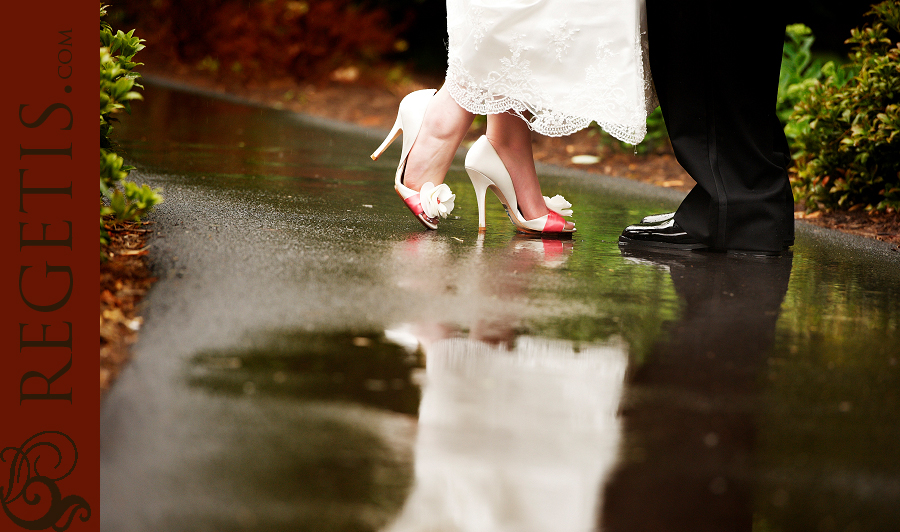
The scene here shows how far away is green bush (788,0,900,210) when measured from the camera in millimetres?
4234

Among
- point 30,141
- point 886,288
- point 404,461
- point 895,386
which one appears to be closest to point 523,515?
point 404,461

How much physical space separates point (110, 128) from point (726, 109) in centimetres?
217

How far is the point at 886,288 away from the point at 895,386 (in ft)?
3.59

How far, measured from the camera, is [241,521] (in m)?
1.27

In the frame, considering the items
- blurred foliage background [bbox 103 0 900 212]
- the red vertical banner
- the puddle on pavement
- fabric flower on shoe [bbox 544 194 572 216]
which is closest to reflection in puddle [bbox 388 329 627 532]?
the puddle on pavement

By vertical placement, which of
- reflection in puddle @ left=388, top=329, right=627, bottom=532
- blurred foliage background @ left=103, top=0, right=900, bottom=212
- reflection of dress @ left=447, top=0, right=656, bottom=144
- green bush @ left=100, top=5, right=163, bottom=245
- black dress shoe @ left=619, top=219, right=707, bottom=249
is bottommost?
reflection in puddle @ left=388, top=329, right=627, bottom=532

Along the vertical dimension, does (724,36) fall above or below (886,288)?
above

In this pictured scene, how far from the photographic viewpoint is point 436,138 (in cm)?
345

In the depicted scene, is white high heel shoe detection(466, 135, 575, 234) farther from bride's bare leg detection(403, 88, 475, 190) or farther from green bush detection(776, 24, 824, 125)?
green bush detection(776, 24, 824, 125)

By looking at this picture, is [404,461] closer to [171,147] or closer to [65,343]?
[65,343]

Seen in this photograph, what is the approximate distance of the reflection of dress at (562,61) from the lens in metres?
3.12

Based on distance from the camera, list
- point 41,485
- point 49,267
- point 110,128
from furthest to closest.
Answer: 1. point 110,128
2. point 49,267
3. point 41,485

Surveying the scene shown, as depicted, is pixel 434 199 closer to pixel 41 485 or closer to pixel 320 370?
pixel 320 370

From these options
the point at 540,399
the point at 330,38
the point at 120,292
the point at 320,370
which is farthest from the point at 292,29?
the point at 540,399
